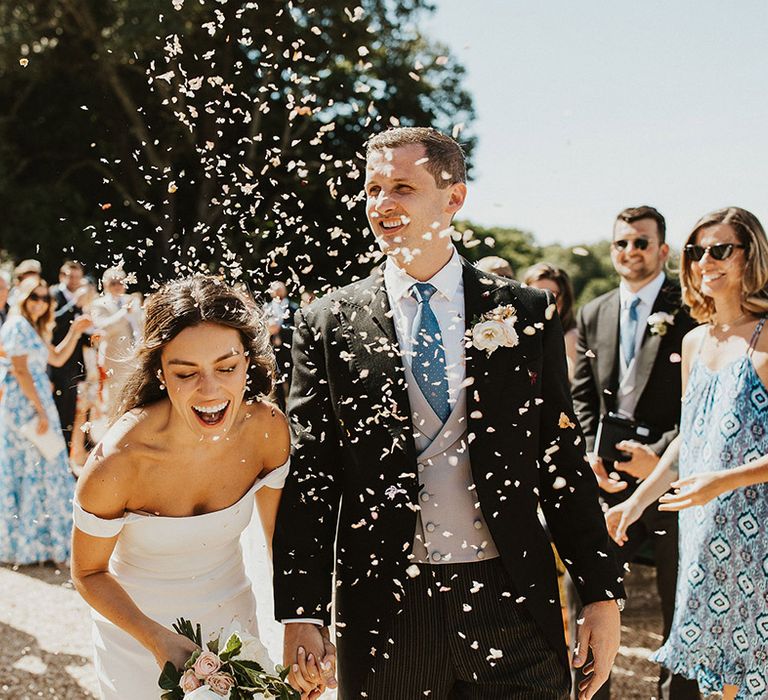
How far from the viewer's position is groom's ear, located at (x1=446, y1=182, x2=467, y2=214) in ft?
8.73

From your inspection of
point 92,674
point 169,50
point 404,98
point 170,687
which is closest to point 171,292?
point 169,50

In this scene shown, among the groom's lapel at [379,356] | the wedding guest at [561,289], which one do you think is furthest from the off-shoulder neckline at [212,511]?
the wedding guest at [561,289]

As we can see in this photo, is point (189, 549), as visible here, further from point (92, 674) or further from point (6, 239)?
point (6, 239)

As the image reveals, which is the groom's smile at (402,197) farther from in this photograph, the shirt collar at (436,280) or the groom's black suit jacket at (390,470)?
the groom's black suit jacket at (390,470)

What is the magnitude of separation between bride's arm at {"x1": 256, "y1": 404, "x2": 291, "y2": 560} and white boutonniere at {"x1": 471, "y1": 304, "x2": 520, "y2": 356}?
831 mm

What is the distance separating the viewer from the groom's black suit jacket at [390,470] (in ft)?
8.03

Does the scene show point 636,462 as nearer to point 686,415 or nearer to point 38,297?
point 686,415

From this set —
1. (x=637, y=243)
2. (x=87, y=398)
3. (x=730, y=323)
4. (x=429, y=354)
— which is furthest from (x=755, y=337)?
(x=87, y=398)

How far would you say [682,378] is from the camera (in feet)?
13.7

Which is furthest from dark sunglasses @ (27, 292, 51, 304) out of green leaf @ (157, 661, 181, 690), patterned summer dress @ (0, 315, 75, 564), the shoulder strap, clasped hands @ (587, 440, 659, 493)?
the shoulder strap

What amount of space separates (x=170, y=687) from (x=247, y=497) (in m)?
0.69

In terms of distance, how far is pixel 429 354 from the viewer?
254 cm

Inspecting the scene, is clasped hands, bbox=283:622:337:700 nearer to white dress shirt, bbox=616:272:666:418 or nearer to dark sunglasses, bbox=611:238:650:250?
white dress shirt, bbox=616:272:666:418

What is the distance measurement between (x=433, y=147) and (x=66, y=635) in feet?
15.0
